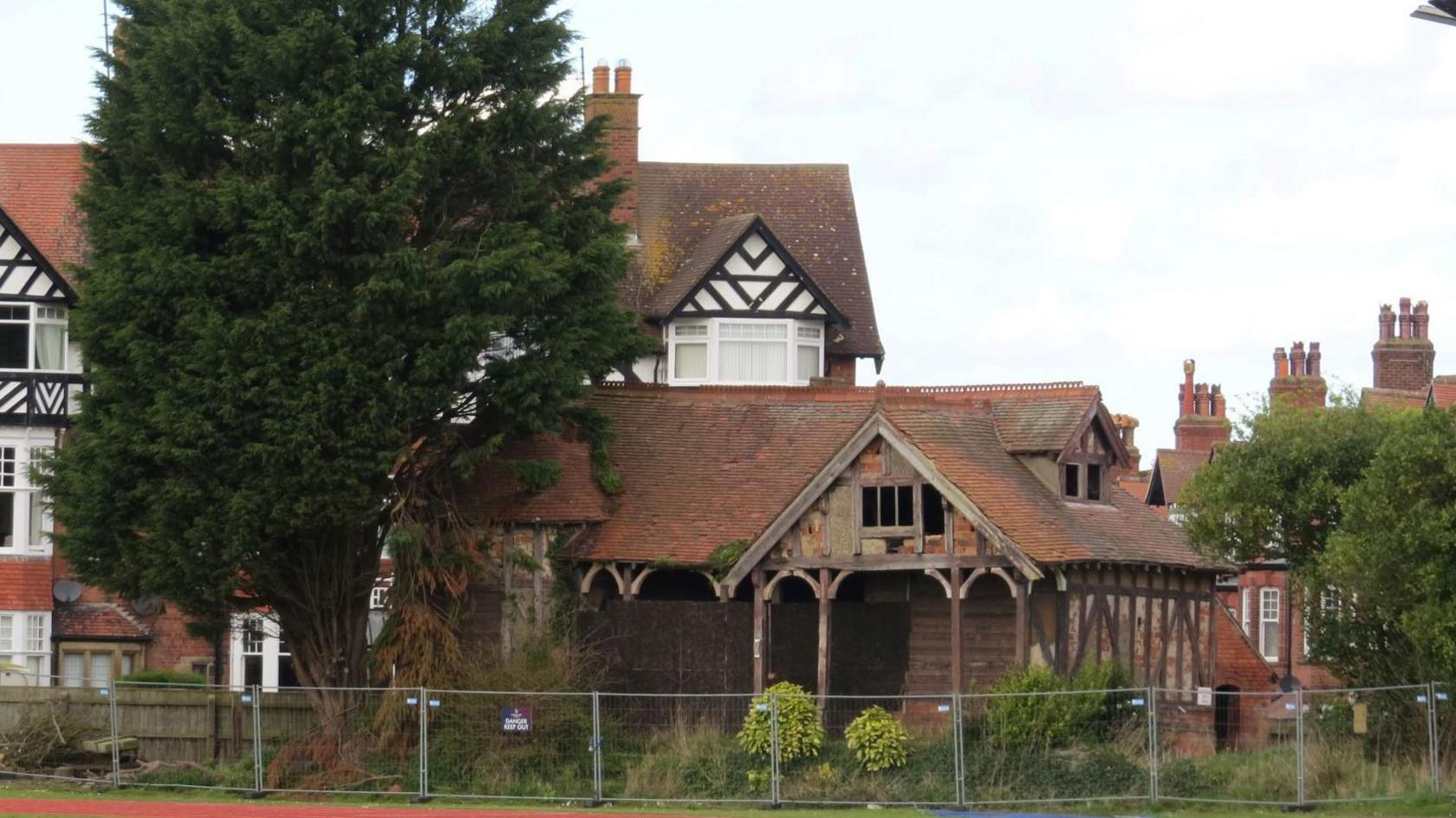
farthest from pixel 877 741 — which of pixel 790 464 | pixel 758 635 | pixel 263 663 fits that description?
pixel 263 663

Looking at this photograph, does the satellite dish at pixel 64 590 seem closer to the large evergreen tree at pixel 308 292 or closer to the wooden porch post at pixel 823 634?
the large evergreen tree at pixel 308 292

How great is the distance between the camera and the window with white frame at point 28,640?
43.6m

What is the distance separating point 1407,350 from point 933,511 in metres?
29.2

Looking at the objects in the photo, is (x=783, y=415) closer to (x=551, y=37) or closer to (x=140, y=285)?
(x=551, y=37)

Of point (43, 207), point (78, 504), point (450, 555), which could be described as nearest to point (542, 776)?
point (450, 555)

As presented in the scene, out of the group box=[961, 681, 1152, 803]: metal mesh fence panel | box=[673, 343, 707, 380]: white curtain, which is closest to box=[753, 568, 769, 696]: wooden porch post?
box=[961, 681, 1152, 803]: metal mesh fence panel

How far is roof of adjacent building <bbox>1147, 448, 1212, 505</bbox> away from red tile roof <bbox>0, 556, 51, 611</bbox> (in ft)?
104

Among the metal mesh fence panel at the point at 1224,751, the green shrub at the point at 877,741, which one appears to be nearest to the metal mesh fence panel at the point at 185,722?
the green shrub at the point at 877,741

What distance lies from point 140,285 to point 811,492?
35.8 ft

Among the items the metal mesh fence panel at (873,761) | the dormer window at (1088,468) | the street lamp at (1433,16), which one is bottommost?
the metal mesh fence panel at (873,761)

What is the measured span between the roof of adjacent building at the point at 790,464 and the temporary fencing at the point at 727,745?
271cm

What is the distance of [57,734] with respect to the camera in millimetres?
35156

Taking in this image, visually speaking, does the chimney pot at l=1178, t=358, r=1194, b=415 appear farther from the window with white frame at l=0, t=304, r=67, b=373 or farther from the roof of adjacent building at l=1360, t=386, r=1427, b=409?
the window with white frame at l=0, t=304, r=67, b=373

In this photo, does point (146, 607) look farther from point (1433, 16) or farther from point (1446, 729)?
point (1433, 16)
